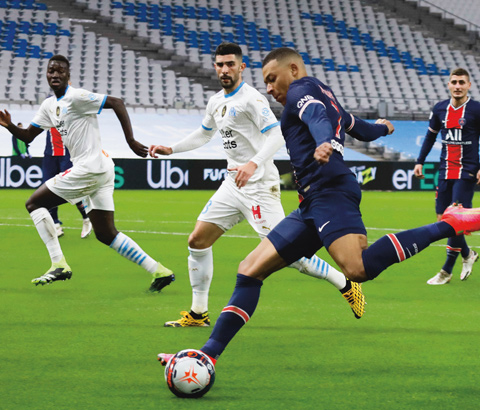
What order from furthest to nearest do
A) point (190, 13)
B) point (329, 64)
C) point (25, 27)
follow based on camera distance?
point (190, 13) < point (329, 64) < point (25, 27)

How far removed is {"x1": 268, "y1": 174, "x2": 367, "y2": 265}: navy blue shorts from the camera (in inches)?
171

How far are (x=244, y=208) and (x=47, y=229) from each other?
8.50ft

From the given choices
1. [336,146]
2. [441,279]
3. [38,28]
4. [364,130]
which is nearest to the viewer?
[336,146]

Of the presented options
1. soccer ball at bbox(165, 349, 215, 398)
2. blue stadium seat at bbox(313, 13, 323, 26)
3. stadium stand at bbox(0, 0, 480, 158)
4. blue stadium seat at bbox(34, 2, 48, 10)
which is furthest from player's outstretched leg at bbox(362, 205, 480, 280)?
blue stadium seat at bbox(313, 13, 323, 26)

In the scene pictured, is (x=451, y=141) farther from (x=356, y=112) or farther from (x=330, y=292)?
(x=356, y=112)

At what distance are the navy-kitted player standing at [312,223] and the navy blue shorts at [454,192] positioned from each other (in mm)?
3663

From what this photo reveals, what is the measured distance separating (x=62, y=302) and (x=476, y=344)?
358 centimetres

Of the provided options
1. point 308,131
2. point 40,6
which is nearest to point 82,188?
point 308,131

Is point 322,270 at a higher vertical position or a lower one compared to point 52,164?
higher

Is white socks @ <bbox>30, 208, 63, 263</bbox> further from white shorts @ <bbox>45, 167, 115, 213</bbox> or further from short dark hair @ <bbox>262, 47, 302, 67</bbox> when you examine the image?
short dark hair @ <bbox>262, 47, 302, 67</bbox>

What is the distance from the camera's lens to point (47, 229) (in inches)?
306

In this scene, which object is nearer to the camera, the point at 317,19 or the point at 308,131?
the point at 308,131

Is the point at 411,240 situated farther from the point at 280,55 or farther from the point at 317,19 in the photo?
the point at 317,19

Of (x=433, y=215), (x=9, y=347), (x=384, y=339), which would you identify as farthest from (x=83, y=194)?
(x=433, y=215)
